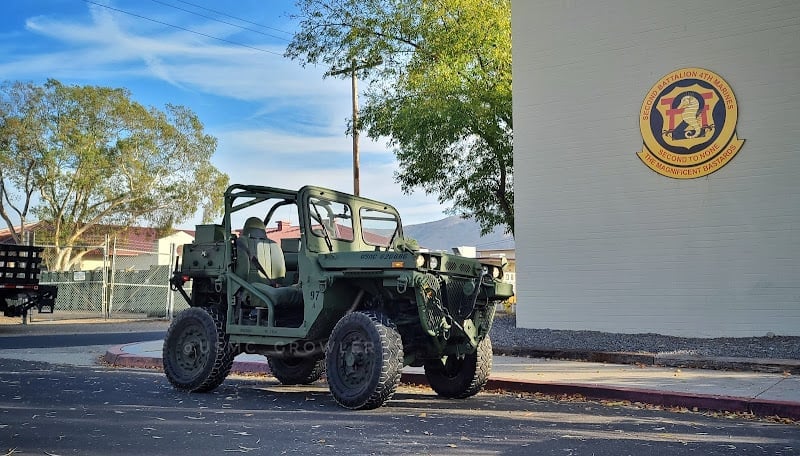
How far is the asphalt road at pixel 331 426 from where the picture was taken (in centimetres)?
578

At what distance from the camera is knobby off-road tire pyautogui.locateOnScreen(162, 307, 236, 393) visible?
8.80 m

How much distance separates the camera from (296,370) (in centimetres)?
990

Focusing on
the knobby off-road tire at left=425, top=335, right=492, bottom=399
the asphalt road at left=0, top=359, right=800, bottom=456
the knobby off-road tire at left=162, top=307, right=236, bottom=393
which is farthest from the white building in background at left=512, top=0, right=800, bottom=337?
the knobby off-road tire at left=162, top=307, right=236, bottom=393

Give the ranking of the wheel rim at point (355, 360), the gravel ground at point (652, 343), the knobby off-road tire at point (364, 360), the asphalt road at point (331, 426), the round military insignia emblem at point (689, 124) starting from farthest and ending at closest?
the round military insignia emblem at point (689, 124) < the gravel ground at point (652, 343) < the wheel rim at point (355, 360) < the knobby off-road tire at point (364, 360) < the asphalt road at point (331, 426)

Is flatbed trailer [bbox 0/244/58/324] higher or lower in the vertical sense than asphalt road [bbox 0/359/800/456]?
higher

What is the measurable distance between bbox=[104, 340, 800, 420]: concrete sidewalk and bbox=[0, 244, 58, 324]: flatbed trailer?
8.93m

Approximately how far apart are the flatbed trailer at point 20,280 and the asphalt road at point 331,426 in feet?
38.0

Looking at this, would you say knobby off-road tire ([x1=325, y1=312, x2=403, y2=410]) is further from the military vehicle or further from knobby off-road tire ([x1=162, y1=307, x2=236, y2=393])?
knobby off-road tire ([x1=162, y1=307, x2=236, y2=393])

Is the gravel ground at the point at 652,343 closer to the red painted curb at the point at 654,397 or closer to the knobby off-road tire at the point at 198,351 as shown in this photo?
the red painted curb at the point at 654,397

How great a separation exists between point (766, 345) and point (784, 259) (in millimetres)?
1648

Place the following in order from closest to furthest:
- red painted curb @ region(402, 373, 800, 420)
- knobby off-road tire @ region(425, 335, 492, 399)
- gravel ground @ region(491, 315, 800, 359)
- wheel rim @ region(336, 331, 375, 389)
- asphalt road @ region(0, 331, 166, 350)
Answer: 1. wheel rim @ region(336, 331, 375, 389)
2. red painted curb @ region(402, 373, 800, 420)
3. knobby off-road tire @ region(425, 335, 492, 399)
4. gravel ground @ region(491, 315, 800, 359)
5. asphalt road @ region(0, 331, 166, 350)

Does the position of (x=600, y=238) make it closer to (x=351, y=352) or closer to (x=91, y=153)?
(x=351, y=352)

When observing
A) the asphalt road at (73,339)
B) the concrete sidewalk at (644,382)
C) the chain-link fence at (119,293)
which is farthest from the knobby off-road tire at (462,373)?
the chain-link fence at (119,293)

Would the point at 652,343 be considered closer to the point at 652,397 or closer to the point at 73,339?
the point at 652,397
